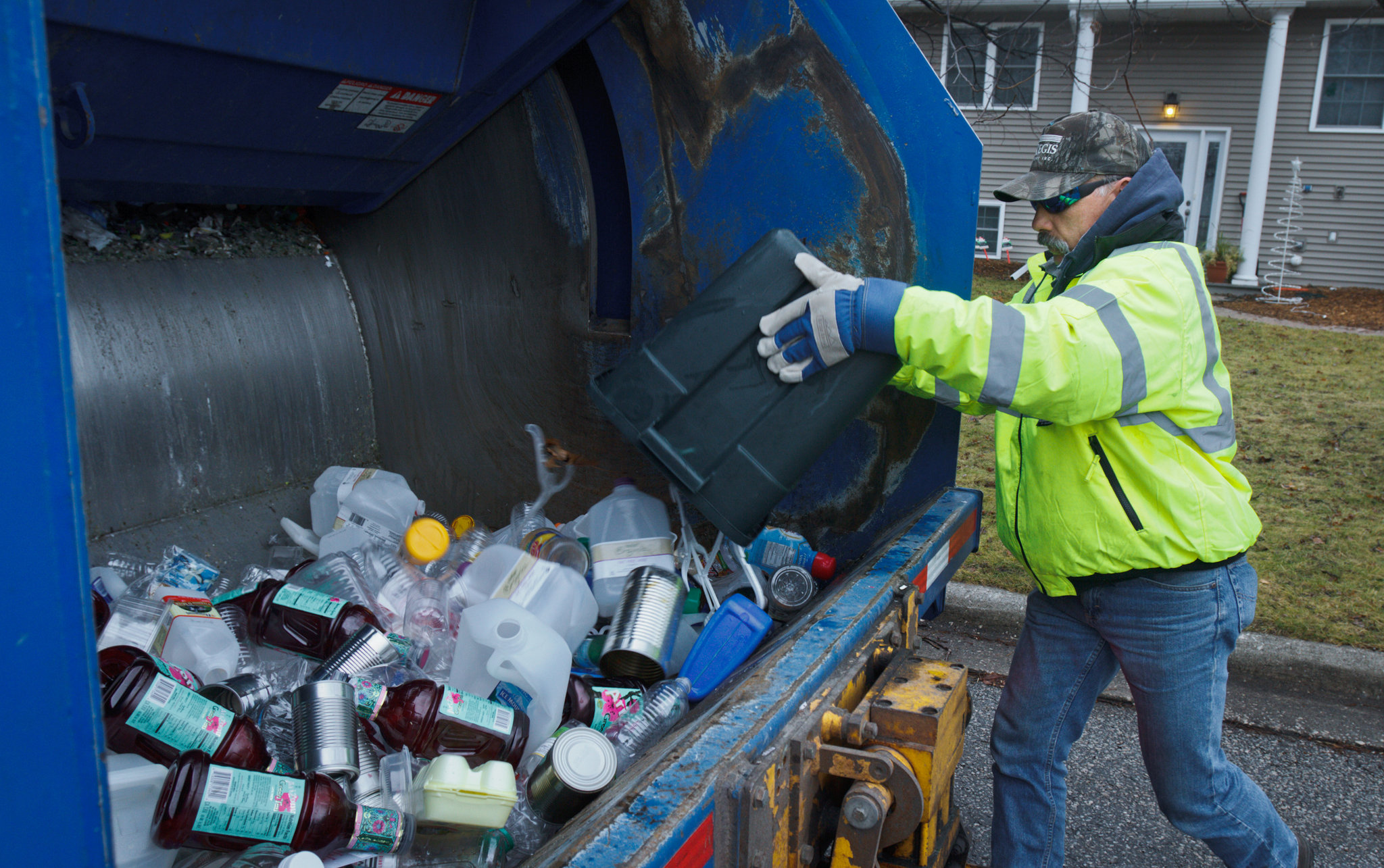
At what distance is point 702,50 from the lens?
225 cm

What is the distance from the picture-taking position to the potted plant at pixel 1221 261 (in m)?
12.8

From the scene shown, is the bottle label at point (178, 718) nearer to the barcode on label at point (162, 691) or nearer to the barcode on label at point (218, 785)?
the barcode on label at point (162, 691)

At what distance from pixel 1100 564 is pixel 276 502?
89.0 inches

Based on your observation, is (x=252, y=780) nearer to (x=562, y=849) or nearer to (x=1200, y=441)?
(x=562, y=849)

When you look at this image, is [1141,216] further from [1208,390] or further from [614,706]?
[614,706]

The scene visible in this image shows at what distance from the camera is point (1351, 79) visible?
509 inches

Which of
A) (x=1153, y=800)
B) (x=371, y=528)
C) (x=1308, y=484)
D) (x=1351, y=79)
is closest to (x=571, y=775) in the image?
(x=371, y=528)

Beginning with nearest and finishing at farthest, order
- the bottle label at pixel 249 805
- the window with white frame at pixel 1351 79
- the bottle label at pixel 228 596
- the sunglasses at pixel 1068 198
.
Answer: the bottle label at pixel 249 805 → the sunglasses at pixel 1068 198 → the bottle label at pixel 228 596 → the window with white frame at pixel 1351 79

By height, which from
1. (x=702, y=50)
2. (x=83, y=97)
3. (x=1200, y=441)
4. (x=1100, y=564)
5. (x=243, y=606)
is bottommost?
(x=243, y=606)

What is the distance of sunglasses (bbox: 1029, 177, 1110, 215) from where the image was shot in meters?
1.97

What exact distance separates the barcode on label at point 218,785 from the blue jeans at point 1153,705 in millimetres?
1659

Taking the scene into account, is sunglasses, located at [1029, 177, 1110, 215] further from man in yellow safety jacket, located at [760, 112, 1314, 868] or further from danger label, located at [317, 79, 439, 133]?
danger label, located at [317, 79, 439, 133]

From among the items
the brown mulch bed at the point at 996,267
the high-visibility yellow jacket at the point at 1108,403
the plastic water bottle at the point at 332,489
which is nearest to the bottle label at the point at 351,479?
the plastic water bottle at the point at 332,489

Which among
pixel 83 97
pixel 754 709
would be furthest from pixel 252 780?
pixel 83 97
